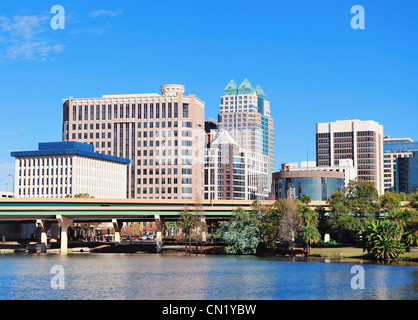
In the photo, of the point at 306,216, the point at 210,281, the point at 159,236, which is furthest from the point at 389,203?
the point at 210,281

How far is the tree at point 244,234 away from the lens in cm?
15200

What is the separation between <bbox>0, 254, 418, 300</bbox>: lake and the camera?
76.2m

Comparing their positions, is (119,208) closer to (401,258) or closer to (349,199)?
(349,199)

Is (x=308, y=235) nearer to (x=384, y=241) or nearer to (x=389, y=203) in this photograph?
(x=384, y=241)

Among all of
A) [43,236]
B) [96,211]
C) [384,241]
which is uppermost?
[96,211]

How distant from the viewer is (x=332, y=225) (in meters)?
160

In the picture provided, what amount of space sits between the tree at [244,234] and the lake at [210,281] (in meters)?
29.9

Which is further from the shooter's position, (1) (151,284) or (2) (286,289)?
(1) (151,284)

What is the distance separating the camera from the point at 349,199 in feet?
548

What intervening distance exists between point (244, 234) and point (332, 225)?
23.4 meters

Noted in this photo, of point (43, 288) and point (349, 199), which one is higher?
point (349, 199)
